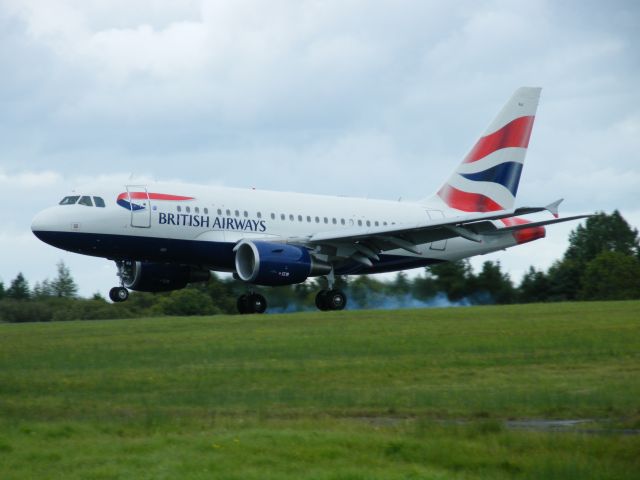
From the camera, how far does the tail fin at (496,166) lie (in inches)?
1586

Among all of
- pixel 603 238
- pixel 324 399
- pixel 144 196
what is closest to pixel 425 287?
pixel 144 196

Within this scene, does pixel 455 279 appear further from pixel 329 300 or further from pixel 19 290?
pixel 19 290

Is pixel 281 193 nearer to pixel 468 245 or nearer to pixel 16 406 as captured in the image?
pixel 468 245

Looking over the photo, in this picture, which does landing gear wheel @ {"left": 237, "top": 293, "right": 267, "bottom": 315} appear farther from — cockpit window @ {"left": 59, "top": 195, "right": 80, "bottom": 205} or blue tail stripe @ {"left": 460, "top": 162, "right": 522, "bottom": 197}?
blue tail stripe @ {"left": 460, "top": 162, "right": 522, "bottom": 197}

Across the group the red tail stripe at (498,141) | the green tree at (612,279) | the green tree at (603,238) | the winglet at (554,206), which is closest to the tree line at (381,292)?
the green tree at (612,279)

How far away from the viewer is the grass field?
1213cm

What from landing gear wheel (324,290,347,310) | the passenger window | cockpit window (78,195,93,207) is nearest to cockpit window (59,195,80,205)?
the passenger window

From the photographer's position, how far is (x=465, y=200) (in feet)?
132

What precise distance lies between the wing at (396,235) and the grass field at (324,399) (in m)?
5.61

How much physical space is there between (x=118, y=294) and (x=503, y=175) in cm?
1446

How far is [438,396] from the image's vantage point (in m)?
16.4

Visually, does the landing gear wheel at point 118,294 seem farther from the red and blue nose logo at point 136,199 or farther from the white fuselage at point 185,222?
the red and blue nose logo at point 136,199

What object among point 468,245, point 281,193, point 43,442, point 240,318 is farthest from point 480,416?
point 468,245

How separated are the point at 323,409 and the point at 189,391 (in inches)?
104
